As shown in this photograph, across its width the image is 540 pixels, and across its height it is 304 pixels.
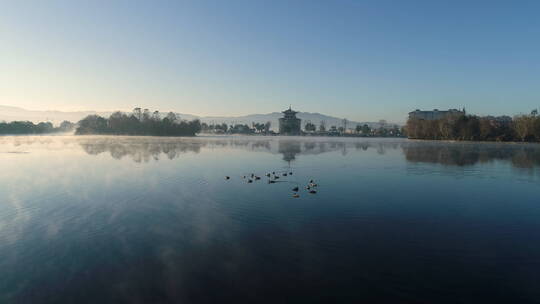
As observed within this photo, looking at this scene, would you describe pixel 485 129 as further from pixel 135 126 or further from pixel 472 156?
pixel 135 126

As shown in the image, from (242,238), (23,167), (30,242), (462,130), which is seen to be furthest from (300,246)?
(462,130)

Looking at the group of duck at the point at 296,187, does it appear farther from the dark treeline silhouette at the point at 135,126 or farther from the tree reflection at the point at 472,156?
the dark treeline silhouette at the point at 135,126

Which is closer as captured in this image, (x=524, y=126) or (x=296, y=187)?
(x=296, y=187)

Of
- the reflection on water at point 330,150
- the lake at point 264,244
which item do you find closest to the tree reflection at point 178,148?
the reflection on water at point 330,150

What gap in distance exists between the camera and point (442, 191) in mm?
23578

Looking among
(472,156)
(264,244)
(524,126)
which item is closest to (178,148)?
(472,156)

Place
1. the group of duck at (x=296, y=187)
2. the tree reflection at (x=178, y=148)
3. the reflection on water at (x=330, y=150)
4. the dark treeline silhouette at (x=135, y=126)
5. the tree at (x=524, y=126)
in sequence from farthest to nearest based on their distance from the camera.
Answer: the dark treeline silhouette at (x=135, y=126) → the tree at (x=524, y=126) → the tree reflection at (x=178, y=148) → the reflection on water at (x=330, y=150) → the group of duck at (x=296, y=187)

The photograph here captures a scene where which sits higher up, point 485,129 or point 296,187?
point 485,129

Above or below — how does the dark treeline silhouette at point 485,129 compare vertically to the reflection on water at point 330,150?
above

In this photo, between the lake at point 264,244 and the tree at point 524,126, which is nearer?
the lake at point 264,244

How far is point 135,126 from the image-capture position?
16912 cm

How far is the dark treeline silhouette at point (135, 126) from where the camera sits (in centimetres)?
16625

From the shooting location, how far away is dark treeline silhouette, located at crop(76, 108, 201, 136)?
16625cm

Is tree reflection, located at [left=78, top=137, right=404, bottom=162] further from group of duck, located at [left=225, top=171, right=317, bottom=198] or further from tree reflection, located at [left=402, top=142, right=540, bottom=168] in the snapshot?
group of duck, located at [left=225, top=171, right=317, bottom=198]
